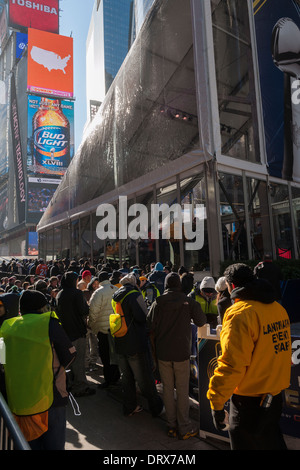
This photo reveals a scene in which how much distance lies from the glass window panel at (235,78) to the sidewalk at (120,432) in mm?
8835

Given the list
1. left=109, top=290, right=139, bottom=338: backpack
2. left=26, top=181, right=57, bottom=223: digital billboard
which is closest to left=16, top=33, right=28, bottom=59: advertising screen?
left=26, top=181, right=57, bottom=223: digital billboard

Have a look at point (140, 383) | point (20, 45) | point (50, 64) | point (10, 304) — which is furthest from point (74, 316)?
point (20, 45)

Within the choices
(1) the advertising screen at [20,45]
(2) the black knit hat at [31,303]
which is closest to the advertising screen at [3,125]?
(1) the advertising screen at [20,45]

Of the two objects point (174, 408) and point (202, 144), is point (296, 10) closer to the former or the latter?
point (202, 144)

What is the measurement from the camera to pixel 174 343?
3.90 m

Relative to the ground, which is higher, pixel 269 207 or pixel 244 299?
pixel 269 207

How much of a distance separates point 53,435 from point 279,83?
14.3m

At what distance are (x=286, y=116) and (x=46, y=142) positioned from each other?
71.6 m

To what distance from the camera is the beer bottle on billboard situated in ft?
249

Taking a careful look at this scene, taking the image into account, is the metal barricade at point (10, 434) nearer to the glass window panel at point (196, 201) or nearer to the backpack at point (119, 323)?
the backpack at point (119, 323)

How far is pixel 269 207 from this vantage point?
1216 cm


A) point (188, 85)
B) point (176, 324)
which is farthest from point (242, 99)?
point (176, 324)

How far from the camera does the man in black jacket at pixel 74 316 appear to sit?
16.8ft
